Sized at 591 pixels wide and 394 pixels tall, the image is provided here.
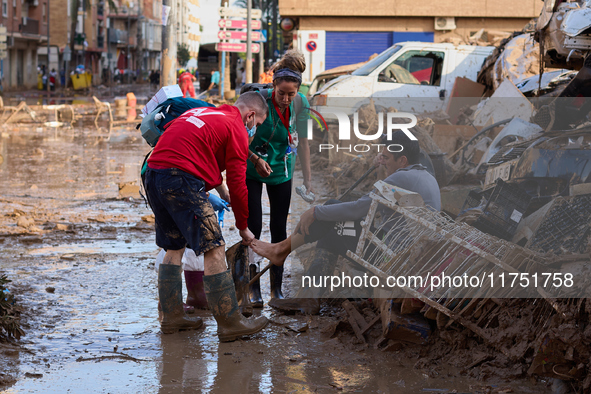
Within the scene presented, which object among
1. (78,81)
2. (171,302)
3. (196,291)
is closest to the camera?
(171,302)

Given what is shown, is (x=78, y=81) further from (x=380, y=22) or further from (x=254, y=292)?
(x=254, y=292)

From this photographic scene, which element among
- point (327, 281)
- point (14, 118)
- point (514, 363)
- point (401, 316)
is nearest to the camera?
point (514, 363)

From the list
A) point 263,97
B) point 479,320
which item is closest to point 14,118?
point 263,97

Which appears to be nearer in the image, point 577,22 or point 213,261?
point 213,261

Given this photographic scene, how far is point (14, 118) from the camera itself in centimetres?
2077

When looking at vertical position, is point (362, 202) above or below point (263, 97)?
below

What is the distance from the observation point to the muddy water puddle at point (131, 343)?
3602 mm

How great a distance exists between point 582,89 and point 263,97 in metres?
3.98

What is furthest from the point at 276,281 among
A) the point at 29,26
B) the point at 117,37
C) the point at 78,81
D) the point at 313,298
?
the point at 117,37

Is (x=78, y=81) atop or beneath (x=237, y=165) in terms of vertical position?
atop

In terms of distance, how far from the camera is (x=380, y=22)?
25828 mm

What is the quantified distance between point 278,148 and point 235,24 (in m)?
23.0

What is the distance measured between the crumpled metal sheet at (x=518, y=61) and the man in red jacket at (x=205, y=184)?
7990 millimetres

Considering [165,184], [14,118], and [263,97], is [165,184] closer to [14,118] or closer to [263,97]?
[263,97]
